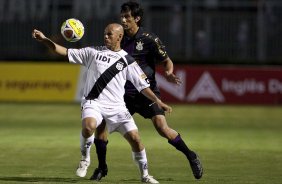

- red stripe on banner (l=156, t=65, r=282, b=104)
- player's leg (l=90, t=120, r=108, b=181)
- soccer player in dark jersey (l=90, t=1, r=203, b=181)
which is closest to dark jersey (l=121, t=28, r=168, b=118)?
soccer player in dark jersey (l=90, t=1, r=203, b=181)

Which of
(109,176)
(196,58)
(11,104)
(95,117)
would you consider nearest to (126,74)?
(95,117)

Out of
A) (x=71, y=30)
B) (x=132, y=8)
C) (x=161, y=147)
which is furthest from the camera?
(x=161, y=147)

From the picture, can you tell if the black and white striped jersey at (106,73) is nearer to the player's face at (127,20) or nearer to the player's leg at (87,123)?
the player's leg at (87,123)

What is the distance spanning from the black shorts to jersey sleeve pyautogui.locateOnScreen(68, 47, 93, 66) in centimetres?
130

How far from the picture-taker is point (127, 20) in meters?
11.9

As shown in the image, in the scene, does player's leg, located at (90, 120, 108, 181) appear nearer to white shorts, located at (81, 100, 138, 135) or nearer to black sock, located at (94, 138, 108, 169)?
black sock, located at (94, 138, 108, 169)

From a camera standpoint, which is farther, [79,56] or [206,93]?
[206,93]

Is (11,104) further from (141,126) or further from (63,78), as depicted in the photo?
(141,126)

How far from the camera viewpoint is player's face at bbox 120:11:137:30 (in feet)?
38.6

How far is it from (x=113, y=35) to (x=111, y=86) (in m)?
0.67

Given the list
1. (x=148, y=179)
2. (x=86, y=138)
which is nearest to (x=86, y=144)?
(x=86, y=138)

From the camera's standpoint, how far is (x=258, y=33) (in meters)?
30.6

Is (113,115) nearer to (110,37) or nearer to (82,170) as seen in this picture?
(82,170)

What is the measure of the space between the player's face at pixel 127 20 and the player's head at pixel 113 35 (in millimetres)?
883
